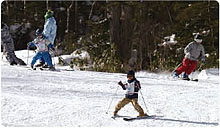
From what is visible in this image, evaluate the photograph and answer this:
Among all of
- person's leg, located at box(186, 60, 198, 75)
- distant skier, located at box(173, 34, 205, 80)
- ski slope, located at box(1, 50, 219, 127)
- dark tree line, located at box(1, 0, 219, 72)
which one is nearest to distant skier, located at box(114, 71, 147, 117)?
ski slope, located at box(1, 50, 219, 127)

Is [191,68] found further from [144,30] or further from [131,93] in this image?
[144,30]

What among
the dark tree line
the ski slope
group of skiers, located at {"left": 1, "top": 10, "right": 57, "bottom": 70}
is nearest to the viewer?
the ski slope

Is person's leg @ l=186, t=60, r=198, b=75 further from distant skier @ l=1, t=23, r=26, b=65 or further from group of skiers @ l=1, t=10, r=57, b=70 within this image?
distant skier @ l=1, t=23, r=26, b=65

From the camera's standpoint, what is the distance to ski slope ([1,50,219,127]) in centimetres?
580

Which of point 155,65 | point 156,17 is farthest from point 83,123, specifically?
point 156,17

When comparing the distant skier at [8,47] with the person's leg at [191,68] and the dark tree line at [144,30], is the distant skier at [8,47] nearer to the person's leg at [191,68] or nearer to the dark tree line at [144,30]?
the dark tree line at [144,30]

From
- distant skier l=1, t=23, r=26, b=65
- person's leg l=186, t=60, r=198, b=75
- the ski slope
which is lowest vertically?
the ski slope

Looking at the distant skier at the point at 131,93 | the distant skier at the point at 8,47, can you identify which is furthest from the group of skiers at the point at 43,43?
the distant skier at the point at 131,93

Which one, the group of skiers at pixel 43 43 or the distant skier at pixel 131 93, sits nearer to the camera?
the distant skier at pixel 131 93

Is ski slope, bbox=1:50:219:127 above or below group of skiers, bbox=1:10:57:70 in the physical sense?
below

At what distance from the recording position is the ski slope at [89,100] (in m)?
5.80

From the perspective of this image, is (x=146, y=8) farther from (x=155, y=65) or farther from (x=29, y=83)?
(x=29, y=83)

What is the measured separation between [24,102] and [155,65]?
7.34m

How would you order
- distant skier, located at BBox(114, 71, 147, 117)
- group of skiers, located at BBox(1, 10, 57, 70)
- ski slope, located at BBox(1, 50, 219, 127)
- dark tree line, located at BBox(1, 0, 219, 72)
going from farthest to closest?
dark tree line, located at BBox(1, 0, 219, 72), group of skiers, located at BBox(1, 10, 57, 70), distant skier, located at BBox(114, 71, 147, 117), ski slope, located at BBox(1, 50, 219, 127)
